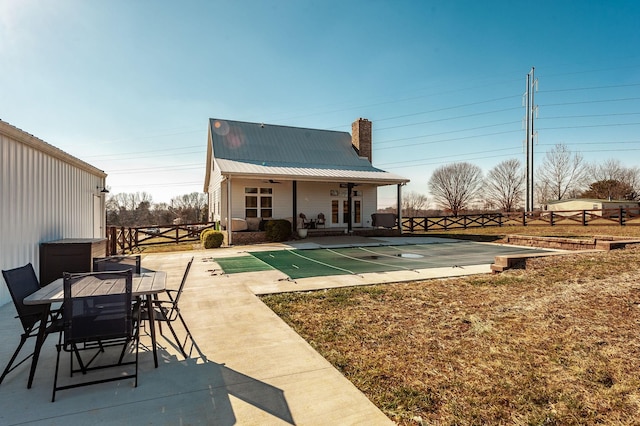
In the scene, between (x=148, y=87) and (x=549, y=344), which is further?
(x=148, y=87)

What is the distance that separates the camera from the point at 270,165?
17281mm

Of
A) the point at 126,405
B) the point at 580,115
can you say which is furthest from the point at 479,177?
the point at 126,405

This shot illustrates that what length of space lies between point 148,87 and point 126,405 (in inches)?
695

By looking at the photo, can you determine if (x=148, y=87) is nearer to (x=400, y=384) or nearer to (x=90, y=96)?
(x=90, y=96)

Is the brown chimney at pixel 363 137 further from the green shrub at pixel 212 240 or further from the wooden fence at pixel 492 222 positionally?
the green shrub at pixel 212 240

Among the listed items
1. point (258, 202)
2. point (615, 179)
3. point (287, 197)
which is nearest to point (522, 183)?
point (615, 179)

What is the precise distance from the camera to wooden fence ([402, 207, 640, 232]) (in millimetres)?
20922

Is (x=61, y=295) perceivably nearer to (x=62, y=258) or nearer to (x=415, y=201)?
(x=62, y=258)

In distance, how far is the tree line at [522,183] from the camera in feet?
153

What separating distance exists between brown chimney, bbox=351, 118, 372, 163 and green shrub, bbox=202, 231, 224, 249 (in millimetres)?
11286

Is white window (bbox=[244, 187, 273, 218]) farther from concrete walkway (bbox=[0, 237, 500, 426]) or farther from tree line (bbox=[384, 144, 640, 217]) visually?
tree line (bbox=[384, 144, 640, 217])

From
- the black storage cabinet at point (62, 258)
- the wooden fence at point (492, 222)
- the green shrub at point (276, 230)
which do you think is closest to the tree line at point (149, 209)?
the wooden fence at point (492, 222)

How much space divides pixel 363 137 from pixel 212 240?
40.3 feet

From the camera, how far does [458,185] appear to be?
158 ft
